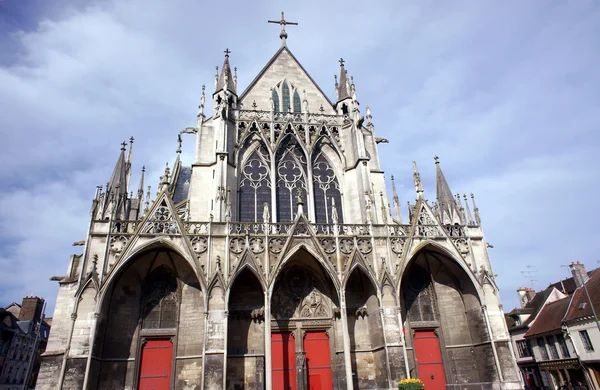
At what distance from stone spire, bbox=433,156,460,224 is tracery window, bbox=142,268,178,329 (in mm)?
10815

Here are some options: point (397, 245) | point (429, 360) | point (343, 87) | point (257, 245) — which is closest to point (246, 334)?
point (257, 245)

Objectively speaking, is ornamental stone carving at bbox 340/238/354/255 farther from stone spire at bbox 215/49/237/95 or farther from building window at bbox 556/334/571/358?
building window at bbox 556/334/571/358

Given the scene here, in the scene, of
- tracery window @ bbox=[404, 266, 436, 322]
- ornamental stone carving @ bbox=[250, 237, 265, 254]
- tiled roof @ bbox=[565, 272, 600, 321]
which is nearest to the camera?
ornamental stone carving @ bbox=[250, 237, 265, 254]

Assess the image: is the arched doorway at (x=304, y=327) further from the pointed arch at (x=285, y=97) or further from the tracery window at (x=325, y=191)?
the pointed arch at (x=285, y=97)

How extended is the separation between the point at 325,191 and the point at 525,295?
88.9ft

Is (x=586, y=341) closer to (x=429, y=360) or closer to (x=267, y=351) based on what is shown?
(x=429, y=360)

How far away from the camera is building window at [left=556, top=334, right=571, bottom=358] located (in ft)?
A: 80.6

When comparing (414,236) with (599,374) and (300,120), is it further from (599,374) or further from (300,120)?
(599,374)

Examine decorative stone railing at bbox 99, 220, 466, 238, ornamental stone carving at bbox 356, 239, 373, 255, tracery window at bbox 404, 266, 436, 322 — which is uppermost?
decorative stone railing at bbox 99, 220, 466, 238

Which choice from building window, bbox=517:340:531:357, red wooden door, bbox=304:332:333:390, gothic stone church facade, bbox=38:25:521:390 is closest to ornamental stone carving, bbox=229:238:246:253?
gothic stone church facade, bbox=38:25:521:390

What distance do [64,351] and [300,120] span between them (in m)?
13.1

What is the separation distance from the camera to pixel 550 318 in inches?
1076

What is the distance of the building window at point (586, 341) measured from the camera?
22.5m

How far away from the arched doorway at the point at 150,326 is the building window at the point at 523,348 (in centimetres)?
2567
